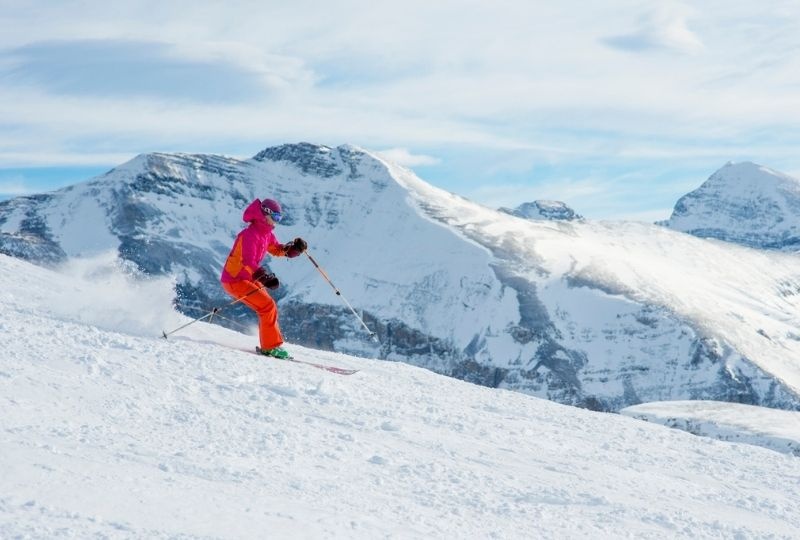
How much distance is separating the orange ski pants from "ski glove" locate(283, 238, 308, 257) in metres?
0.95

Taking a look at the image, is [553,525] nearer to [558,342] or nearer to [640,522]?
[640,522]

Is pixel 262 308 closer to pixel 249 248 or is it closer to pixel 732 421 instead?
pixel 249 248

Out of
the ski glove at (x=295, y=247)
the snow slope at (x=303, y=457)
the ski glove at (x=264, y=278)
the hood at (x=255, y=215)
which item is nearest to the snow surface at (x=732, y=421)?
the snow slope at (x=303, y=457)

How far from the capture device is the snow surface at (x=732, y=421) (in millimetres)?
38562

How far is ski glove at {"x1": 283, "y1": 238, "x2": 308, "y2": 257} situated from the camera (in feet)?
49.0

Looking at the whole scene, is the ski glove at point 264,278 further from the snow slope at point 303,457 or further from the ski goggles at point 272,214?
the snow slope at point 303,457

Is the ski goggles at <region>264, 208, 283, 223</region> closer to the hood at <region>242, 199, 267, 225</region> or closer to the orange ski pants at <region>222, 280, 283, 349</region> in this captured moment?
the hood at <region>242, 199, 267, 225</region>

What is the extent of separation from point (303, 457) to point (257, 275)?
6607mm

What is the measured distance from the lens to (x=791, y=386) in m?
174

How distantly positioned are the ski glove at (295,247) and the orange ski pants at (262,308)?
947mm

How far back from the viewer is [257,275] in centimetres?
1443

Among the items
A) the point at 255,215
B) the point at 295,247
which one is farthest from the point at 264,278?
the point at 255,215

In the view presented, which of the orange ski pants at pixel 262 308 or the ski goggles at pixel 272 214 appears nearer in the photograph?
the orange ski pants at pixel 262 308

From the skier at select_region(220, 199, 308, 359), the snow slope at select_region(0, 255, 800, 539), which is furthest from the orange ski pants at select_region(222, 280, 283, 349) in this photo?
the snow slope at select_region(0, 255, 800, 539)
